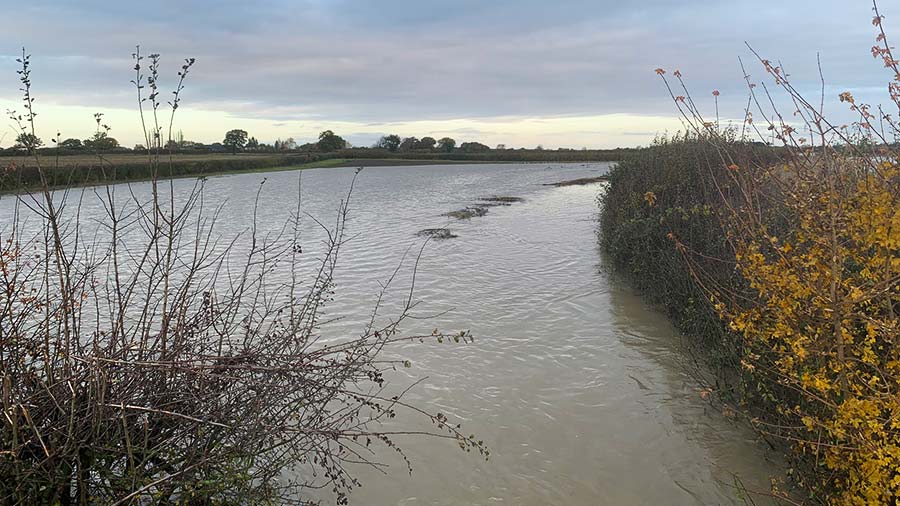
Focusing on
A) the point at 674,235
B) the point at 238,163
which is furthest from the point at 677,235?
the point at 238,163

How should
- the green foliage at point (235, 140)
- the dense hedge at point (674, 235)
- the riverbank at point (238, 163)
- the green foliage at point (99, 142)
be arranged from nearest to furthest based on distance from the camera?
1. the green foliage at point (99, 142)
2. the dense hedge at point (674, 235)
3. the riverbank at point (238, 163)
4. the green foliage at point (235, 140)

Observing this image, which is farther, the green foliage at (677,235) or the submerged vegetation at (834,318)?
the green foliage at (677,235)

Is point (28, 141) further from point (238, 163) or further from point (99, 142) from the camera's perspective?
point (238, 163)

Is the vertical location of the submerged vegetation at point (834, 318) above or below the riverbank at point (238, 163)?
below

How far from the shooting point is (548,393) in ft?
20.6

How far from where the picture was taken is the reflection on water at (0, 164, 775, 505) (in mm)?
4605

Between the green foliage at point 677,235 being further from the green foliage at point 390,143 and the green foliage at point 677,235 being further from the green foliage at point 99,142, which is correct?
the green foliage at point 390,143

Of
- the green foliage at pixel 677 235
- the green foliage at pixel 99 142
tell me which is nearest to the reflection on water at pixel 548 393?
the green foliage at pixel 677 235

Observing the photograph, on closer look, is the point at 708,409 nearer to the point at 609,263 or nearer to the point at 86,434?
the point at 86,434

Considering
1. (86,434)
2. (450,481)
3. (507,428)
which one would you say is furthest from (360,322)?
(86,434)

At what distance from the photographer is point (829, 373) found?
12.1 ft

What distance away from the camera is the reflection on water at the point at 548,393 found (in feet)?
15.1

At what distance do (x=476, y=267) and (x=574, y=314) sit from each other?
3.93m

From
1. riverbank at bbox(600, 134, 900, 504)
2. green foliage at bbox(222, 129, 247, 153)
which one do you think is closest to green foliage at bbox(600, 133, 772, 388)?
riverbank at bbox(600, 134, 900, 504)
